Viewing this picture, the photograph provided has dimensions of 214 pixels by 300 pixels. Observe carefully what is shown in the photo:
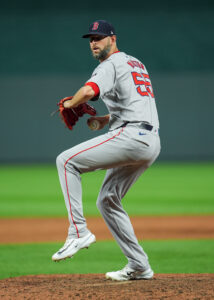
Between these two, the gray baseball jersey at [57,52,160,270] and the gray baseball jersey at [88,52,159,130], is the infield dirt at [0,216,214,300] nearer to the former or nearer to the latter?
the gray baseball jersey at [57,52,160,270]

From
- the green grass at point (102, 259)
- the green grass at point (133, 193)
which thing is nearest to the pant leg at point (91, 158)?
the green grass at point (102, 259)

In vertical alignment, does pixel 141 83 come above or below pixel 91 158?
above

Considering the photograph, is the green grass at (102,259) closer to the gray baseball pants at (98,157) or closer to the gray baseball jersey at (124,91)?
the gray baseball pants at (98,157)

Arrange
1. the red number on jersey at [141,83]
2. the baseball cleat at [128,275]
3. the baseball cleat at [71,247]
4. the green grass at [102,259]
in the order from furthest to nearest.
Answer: the green grass at [102,259]
the baseball cleat at [128,275]
the red number on jersey at [141,83]
the baseball cleat at [71,247]

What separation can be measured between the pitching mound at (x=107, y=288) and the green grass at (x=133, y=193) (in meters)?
5.53

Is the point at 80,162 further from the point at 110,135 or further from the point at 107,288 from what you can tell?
the point at 107,288

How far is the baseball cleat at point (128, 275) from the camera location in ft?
14.4

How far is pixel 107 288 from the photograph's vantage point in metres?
4.00

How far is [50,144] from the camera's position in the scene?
22.1 metres

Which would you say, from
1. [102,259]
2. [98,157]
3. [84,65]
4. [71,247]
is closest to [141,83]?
[98,157]

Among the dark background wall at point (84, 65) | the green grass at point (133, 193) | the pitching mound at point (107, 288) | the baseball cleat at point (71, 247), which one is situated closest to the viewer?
the pitching mound at point (107, 288)

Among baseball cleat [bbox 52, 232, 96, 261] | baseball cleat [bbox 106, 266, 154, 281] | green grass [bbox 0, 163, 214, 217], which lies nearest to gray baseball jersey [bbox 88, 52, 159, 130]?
baseball cleat [bbox 52, 232, 96, 261]

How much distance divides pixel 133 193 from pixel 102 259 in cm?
719

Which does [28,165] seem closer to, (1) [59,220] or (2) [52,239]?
(1) [59,220]
